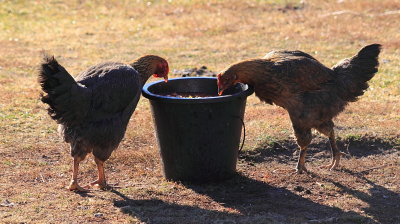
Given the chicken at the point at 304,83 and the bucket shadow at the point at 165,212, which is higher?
the chicken at the point at 304,83

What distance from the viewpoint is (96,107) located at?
19.3 feet

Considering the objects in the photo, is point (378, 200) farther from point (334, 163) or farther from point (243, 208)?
point (243, 208)

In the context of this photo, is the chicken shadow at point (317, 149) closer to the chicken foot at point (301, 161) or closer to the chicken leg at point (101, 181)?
the chicken foot at point (301, 161)

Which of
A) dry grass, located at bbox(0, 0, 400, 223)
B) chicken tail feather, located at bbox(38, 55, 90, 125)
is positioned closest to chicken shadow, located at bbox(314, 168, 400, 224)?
dry grass, located at bbox(0, 0, 400, 223)

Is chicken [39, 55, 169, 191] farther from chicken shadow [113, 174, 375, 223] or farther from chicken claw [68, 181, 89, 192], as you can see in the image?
chicken shadow [113, 174, 375, 223]

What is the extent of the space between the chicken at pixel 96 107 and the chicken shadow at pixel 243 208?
0.54 metres

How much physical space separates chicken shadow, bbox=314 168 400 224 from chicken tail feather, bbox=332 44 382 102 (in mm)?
942

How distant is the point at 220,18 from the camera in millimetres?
15312

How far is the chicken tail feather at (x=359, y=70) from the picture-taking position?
6.64 metres

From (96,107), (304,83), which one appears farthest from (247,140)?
(96,107)

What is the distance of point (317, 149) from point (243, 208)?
77.4 inches

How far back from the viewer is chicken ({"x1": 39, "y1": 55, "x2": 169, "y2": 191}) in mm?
5664

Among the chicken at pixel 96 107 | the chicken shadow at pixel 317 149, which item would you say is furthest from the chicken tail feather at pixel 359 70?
the chicken at pixel 96 107

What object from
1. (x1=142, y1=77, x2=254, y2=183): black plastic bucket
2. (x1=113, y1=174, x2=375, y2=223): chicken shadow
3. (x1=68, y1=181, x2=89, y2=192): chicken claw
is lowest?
(x1=113, y1=174, x2=375, y2=223): chicken shadow
